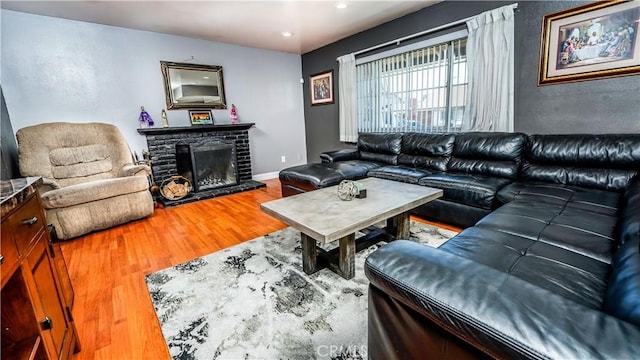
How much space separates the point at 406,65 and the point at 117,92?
12.8 ft

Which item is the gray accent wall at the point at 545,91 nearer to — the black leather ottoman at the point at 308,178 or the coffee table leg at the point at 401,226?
the coffee table leg at the point at 401,226

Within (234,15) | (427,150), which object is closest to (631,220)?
(427,150)

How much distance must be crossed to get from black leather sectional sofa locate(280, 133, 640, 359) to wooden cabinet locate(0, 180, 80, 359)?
1170 millimetres

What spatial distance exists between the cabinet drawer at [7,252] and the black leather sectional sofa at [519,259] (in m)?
1.09

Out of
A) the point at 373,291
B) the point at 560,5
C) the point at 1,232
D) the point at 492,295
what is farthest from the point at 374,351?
the point at 560,5

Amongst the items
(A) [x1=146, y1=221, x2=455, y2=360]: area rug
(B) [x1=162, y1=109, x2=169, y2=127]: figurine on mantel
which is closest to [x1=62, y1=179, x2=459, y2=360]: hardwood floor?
(A) [x1=146, y1=221, x2=455, y2=360]: area rug

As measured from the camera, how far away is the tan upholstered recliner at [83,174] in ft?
8.89

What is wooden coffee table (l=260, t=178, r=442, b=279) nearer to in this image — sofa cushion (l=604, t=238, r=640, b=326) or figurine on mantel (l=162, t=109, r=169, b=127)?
sofa cushion (l=604, t=238, r=640, b=326)

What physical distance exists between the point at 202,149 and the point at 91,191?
1.59m

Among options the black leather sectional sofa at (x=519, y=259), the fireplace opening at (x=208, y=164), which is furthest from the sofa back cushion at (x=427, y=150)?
the fireplace opening at (x=208, y=164)

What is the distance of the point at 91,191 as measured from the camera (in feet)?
9.22

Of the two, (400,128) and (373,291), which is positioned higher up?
(400,128)

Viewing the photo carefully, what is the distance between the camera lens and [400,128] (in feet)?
13.2

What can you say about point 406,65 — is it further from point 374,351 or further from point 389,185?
point 374,351
